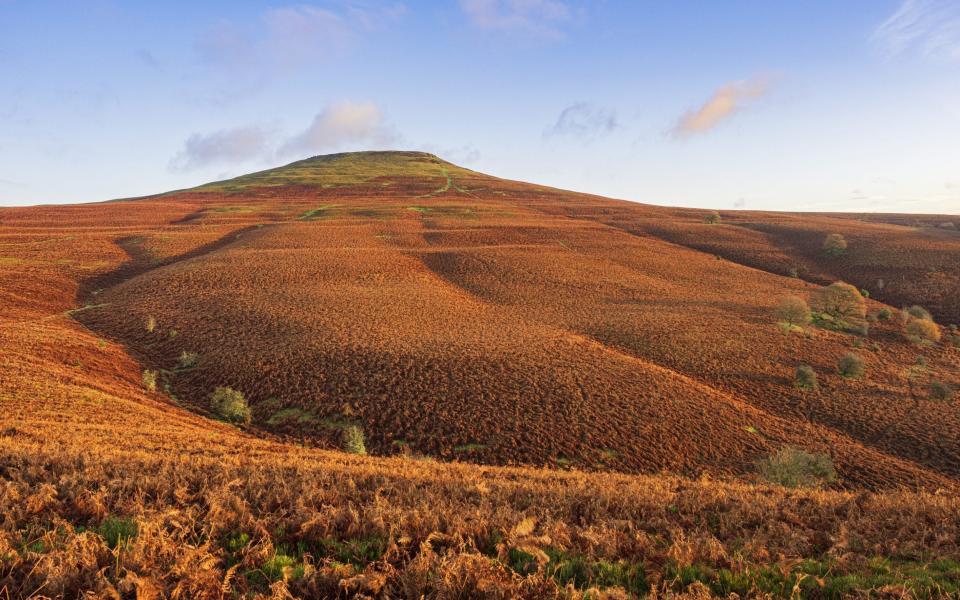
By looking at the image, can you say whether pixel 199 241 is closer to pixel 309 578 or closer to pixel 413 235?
pixel 413 235

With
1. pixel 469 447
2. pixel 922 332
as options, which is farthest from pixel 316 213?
pixel 922 332

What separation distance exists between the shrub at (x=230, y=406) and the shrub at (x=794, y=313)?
46118 millimetres

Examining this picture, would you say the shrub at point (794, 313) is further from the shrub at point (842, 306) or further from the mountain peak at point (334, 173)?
the mountain peak at point (334, 173)

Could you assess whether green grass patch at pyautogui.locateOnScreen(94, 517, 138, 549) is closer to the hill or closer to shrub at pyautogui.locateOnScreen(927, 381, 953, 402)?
the hill

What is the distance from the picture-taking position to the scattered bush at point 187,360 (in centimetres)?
2792

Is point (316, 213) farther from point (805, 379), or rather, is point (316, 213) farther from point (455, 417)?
point (805, 379)

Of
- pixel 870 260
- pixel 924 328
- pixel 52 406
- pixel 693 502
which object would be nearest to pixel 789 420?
pixel 693 502

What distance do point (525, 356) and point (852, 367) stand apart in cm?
2371

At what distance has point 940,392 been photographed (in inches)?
1135

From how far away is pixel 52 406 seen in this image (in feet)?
51.1

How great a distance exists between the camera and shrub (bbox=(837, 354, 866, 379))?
3169 centimetres

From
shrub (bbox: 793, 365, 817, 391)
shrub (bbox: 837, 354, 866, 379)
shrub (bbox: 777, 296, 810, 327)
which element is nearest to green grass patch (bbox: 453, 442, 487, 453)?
shrub (bbox: 793, 365, 817, 391)

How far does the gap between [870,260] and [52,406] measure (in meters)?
94.5

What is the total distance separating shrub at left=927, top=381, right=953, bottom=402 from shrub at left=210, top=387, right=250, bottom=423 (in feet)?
137
